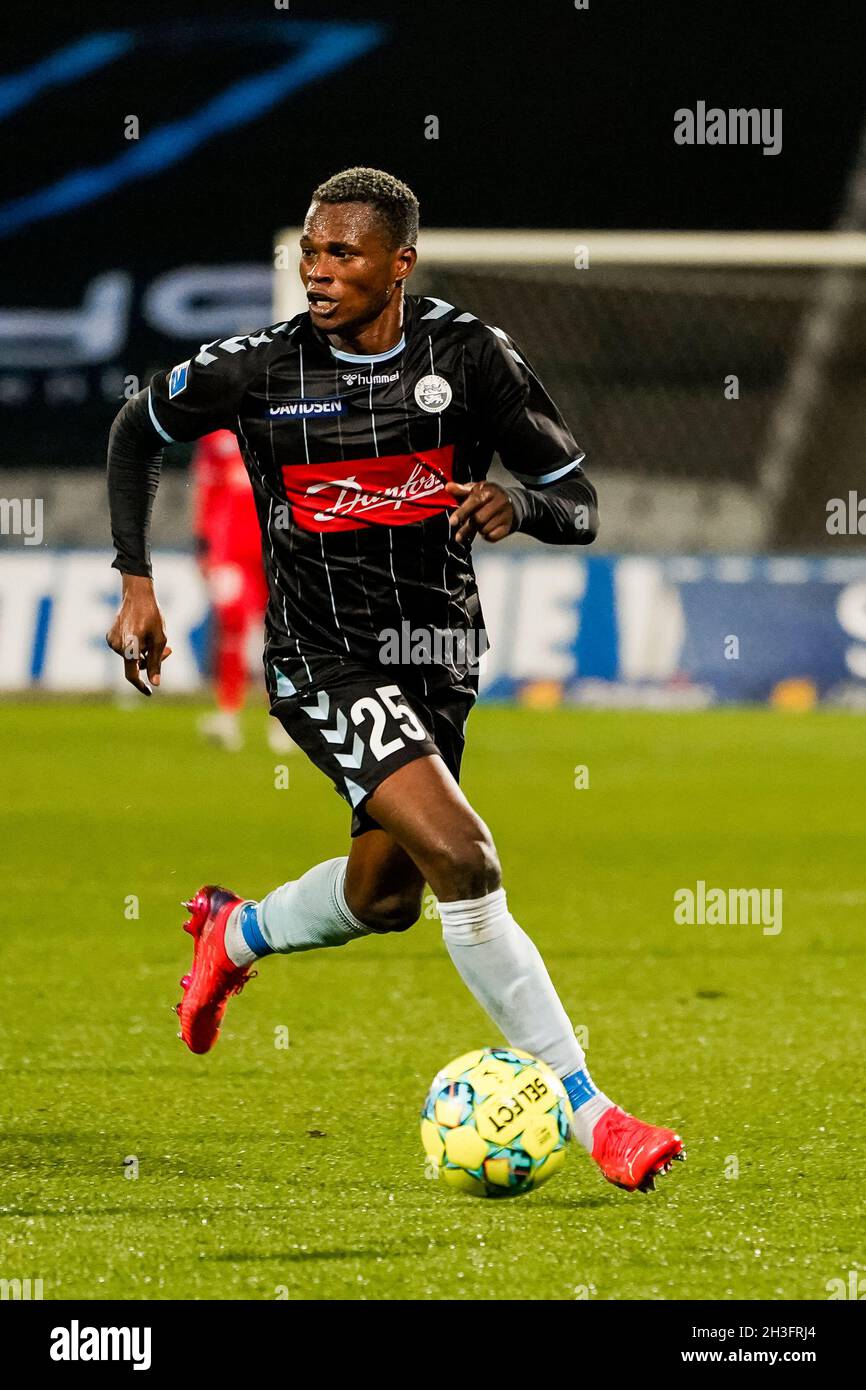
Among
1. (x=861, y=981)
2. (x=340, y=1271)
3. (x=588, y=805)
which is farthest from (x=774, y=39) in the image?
(x=340, y=1271)

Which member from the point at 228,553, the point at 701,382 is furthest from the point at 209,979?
the point at 701,382

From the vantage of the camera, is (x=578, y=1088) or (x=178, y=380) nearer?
(x=578, y=1088)

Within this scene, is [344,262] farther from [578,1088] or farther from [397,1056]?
[397,1056]

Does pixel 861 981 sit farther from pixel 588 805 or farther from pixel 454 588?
pixel 588 805

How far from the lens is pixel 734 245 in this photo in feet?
41.2

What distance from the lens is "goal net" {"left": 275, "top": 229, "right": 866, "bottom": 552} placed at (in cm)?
1830

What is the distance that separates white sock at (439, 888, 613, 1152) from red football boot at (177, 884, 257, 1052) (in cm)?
97

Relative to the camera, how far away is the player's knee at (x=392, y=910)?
436cm

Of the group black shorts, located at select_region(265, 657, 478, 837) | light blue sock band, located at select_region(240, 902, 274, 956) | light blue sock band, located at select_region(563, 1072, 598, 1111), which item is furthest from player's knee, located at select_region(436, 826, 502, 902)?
light blue sock band, located at select_region(240, 902, 274, 956)

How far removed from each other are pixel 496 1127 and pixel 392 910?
0.84 m

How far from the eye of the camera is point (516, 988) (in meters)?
3.86

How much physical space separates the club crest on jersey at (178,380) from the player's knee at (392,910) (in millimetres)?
1135

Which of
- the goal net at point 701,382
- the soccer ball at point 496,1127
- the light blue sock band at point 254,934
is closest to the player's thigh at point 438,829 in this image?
the soccer ball at point 496,1127
